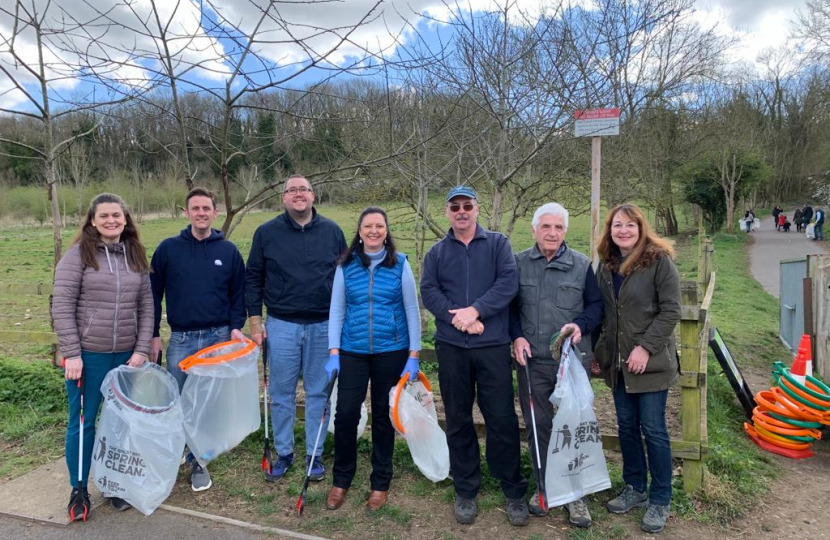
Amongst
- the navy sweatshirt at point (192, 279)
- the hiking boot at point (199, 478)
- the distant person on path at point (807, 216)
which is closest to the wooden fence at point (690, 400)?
the hiking boot at point (199, 478)

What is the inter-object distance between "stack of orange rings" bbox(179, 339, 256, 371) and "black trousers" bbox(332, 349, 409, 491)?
74cm

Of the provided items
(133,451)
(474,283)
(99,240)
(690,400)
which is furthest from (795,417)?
(99,240)

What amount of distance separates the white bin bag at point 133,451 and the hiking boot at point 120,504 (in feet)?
0.40

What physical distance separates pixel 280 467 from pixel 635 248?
264 centimetres

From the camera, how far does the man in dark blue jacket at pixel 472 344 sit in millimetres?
3113

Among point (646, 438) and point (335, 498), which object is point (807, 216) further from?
point (335, 498)

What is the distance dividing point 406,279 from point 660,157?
62.2ft

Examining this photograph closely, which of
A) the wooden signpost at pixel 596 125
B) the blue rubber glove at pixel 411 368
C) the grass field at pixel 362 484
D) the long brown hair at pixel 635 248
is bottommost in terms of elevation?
the grass field at pixel 362 484

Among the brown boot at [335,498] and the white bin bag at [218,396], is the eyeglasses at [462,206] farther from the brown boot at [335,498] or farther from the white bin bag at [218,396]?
the brown boot at [335,498]

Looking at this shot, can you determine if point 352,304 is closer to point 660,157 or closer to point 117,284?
point 117,284

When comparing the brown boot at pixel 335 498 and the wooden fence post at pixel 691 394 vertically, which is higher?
the wooden fence post at pixel 691 394

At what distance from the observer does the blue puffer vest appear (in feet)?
10.8

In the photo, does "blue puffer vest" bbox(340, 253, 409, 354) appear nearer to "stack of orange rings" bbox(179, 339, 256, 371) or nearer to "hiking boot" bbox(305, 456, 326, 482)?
"stack of orange rings" bbox(179, 339, 256, 371)

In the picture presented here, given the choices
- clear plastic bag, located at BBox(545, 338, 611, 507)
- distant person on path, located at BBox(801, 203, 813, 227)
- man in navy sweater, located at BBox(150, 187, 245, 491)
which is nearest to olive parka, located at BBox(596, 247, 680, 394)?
clear plastic bag, located at BBox(545, 338, 611, 507)
